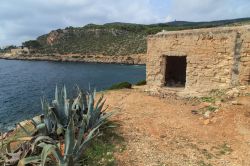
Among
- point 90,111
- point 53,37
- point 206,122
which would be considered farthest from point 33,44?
point 206,122

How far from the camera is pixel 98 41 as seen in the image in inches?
3438

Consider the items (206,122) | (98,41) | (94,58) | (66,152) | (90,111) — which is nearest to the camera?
(66,152)

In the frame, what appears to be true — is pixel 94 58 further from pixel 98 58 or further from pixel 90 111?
pixel 90 111

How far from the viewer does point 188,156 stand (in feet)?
17.4

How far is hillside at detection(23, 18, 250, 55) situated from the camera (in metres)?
77.6

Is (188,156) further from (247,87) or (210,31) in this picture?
(210,31)

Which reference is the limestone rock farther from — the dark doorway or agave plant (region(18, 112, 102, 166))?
the dark doorway

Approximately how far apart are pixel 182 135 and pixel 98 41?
82.7 metres

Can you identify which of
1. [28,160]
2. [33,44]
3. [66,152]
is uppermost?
[33,44]

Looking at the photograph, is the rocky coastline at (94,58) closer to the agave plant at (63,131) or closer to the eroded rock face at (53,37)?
the eroded rock face at (53,37)

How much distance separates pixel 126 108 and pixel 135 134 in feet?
7.72

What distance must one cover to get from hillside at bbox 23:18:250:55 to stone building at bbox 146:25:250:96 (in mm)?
60449

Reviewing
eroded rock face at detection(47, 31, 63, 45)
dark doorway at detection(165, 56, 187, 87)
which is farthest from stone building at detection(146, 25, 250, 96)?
eroded rock face at detection(47, 31, 63, 45)

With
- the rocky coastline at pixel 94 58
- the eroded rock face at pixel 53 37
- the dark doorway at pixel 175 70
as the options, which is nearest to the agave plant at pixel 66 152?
the dark doorway at pixel 175 70
